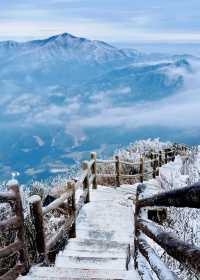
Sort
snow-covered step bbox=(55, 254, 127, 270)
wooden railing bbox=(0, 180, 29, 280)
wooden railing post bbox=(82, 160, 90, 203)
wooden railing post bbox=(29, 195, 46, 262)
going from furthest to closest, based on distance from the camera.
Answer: wooden railing post bbox=(82, 160, 90, 203), snow-covered step bbox=(55, 254, 127, 270), wooden railing post bbox=(29, 195, 46, 262), wooden railing bbox=(0, 180, 29, 280)

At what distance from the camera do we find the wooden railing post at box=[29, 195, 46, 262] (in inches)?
216

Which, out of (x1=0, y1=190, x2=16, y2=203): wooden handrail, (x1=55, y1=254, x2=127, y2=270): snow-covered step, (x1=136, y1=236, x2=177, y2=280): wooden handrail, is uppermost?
(x1=0, y1=190, x2=16, y2=203): wooden handrail

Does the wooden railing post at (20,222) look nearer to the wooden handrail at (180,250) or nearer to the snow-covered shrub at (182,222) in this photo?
the snow-covered shrub at (182,222)

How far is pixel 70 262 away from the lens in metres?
6.59

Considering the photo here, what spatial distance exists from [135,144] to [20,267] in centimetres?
2205

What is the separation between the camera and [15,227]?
490 centimetres

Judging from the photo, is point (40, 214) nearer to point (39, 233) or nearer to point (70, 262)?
point (39, 233)

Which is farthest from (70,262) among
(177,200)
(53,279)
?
(177,200)

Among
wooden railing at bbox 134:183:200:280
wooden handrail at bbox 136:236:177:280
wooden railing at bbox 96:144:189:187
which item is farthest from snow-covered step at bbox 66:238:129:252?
wooden railing at bbox 96:144:189:187

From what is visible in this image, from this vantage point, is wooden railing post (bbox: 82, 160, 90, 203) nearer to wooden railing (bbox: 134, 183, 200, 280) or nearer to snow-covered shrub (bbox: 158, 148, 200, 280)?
snow-covered shrub (bbox: 158, 148, 200, 280)

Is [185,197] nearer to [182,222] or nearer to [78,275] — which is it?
[78,275]

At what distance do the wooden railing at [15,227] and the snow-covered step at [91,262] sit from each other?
142 cm

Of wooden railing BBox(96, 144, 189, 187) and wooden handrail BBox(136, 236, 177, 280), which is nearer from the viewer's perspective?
wooden handrail BBox(136, 236, 177, 280)

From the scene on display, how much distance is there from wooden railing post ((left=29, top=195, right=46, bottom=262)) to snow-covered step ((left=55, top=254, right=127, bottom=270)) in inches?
32.9
